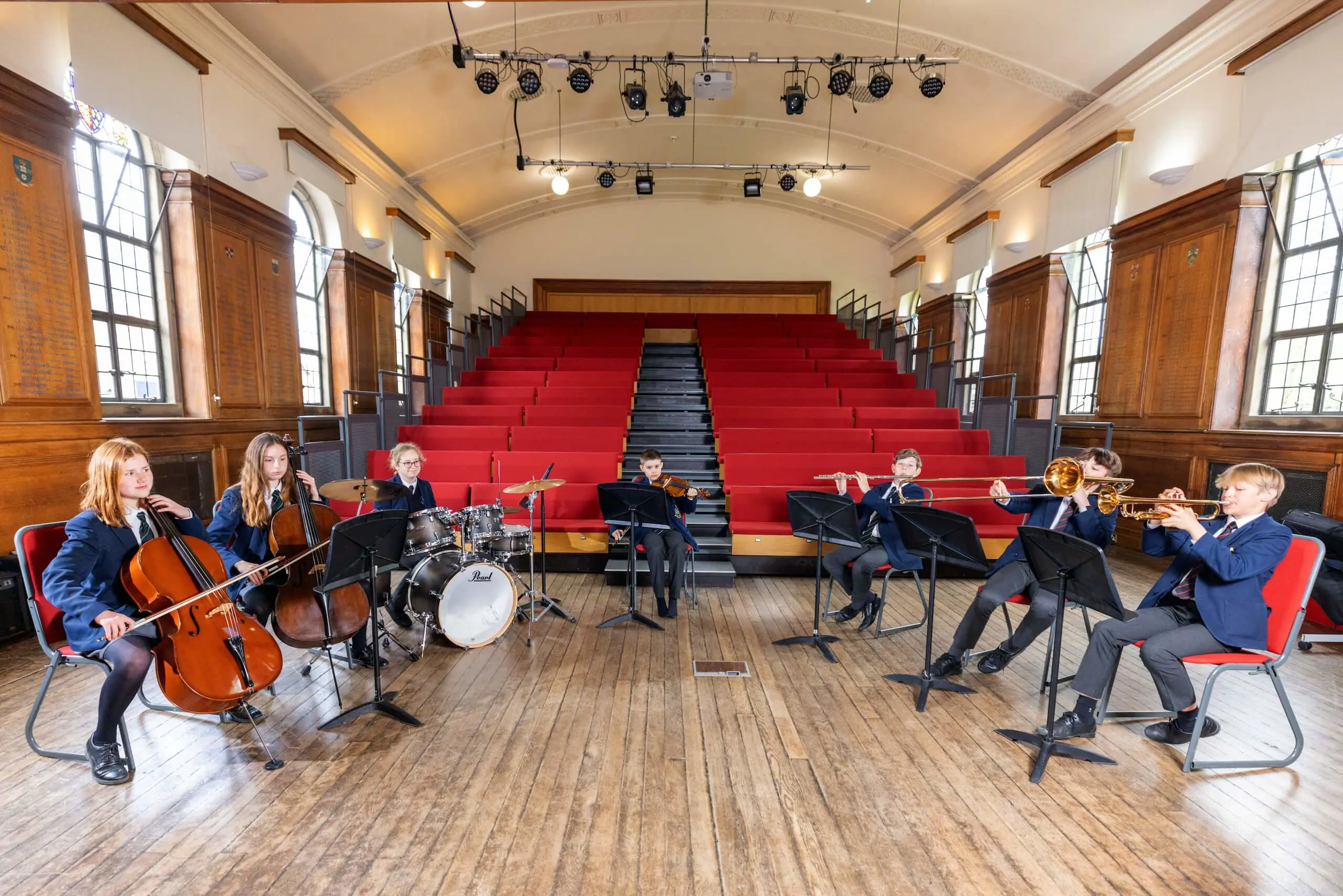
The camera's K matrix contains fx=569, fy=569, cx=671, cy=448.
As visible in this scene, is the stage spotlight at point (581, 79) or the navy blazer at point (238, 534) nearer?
the navy blazer at point (238, 534)

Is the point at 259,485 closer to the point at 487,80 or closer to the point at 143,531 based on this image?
the point at 143,531

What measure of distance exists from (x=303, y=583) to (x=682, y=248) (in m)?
10.7

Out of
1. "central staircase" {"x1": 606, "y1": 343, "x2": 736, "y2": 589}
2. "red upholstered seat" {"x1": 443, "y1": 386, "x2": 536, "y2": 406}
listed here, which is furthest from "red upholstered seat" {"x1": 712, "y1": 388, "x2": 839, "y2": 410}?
"red upholstered seat" {"x1": 443, "y1": 386, "x2": 536, "y2": 406}

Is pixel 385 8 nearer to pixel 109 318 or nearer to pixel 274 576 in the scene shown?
pixel 109 318

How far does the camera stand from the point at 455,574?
2953 mm

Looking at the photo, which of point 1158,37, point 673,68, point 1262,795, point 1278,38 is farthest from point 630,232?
point 1262,795

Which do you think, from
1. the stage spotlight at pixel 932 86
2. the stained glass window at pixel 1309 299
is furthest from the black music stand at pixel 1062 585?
the stage spotlight at pixel 932 86

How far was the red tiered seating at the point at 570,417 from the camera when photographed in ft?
19.6

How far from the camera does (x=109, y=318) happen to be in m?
4.28

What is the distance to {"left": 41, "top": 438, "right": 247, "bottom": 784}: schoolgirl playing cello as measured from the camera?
1.98 metres

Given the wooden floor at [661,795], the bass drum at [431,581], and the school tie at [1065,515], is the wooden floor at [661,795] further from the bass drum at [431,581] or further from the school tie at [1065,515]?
the school tie at [1065,515]

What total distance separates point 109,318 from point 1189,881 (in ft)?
22.0

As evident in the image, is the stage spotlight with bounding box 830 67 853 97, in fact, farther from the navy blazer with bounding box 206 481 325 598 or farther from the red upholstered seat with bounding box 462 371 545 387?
the navy blazer with bounding box 206 481 325 598

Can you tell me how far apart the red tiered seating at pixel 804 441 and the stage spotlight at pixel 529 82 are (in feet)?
14.7
